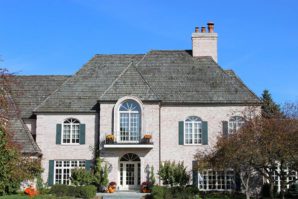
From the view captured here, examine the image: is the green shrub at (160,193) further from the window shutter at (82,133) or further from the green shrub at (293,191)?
the green shrub at (293,191)

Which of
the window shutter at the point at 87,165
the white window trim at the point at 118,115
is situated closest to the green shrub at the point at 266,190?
the white window trim at the point at 118,115

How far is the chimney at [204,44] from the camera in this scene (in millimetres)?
40219

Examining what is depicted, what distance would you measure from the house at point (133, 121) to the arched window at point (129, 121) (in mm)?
72

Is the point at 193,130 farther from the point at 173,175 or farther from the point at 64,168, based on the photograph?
the point at 64,168

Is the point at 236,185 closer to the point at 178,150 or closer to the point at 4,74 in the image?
the point at 178,150

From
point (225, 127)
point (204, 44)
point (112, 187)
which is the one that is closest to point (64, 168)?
point (112, 187)

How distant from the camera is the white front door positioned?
36.3 meters

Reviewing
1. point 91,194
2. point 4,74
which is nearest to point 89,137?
point 91,194

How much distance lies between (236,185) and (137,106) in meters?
9.11

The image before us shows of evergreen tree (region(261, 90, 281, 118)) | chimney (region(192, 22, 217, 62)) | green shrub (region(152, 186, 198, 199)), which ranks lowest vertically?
green shrub (region(152, 186, 198, 199))

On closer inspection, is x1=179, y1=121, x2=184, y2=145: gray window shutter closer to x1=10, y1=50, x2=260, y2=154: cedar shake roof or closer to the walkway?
x1=10, y1=50, x2=260, y2=154: cedar shake roof

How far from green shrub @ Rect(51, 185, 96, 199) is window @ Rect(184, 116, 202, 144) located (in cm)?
819

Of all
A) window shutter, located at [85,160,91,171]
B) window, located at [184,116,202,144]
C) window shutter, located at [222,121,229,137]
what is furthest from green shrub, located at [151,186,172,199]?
window shutter, located at [222,121,229,137]

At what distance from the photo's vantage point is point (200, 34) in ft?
132
